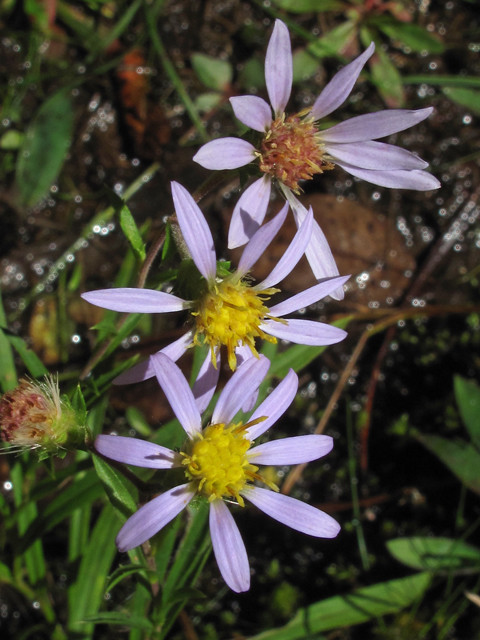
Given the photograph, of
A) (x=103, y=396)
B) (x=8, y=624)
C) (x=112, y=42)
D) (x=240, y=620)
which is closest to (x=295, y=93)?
(x=112, y=42)

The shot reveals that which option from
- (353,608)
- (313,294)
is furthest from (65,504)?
(353,608)

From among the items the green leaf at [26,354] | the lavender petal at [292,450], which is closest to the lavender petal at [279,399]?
the lavender petal at [292,450]

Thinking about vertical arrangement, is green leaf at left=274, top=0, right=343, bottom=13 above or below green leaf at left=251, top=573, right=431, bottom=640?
above

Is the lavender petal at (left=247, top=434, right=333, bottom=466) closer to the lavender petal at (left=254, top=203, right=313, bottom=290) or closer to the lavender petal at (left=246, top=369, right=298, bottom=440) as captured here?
the lavender petal at (left=246, top=369, right=298, bottom=440)

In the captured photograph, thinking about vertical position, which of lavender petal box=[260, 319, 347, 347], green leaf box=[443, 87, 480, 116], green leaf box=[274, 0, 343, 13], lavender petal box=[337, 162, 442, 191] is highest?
green leaf box=[274, 0, 343, 13]

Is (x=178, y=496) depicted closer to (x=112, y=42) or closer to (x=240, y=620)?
(x=240, y=620)

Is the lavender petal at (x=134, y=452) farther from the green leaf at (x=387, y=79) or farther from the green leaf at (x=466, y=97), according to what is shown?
the green leaf at (x=466, y=97)

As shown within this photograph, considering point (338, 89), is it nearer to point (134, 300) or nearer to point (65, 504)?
point (134, 300)

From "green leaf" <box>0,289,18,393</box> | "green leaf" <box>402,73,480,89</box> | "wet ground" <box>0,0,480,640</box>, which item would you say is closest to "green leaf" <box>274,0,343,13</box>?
"wet ground" <box>0,0,480,640</box>
